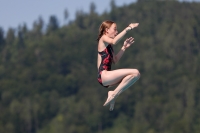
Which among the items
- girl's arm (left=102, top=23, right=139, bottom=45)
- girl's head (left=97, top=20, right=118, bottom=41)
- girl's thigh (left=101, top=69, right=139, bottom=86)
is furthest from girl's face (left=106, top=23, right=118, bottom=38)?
girl's thigh (left=101, top=69, right=139, bottom=86)

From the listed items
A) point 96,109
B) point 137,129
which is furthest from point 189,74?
point 137,129

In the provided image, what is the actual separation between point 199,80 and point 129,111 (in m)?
17.1

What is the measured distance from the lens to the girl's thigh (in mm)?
21312

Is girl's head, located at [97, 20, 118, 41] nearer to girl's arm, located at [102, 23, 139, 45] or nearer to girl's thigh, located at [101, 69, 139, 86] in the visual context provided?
girl's arm, located at [102, 23, 139, 45]

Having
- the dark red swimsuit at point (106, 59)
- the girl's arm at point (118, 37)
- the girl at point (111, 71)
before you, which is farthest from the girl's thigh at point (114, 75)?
the girl's arm at point (118, 37)

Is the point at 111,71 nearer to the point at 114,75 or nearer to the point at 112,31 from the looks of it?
the point at 114,75

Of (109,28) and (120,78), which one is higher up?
(109,28)

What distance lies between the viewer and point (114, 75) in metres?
21.4

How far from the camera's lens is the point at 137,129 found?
158500mm

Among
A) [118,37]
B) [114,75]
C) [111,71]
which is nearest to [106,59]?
[111,71]

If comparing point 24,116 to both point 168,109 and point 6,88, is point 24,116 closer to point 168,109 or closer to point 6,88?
point 6,88

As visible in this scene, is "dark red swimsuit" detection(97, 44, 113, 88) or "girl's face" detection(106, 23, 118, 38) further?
"dark red swimsuit" detection(97, 44, 113, 88)

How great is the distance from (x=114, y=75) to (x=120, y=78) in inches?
9.4

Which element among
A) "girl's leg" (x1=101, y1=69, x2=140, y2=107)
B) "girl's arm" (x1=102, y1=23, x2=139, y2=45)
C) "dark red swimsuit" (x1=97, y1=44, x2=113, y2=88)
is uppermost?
"girl's arm" (x1=102, y1=23, x2=139, y2=45)
